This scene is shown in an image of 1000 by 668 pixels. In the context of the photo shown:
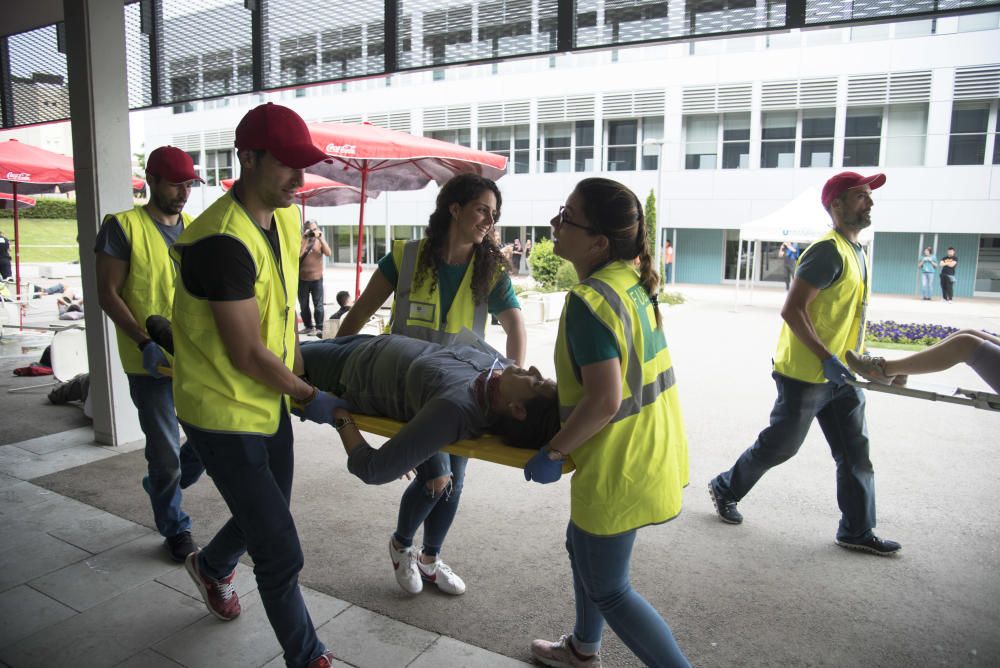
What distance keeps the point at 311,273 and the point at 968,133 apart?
Result: 2160cm

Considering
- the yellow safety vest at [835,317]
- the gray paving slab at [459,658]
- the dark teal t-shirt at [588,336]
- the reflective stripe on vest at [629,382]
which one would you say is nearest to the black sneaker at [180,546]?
the gray paving slab at [459,658]

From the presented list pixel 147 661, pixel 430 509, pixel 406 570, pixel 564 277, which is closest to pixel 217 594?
pixel 147 661

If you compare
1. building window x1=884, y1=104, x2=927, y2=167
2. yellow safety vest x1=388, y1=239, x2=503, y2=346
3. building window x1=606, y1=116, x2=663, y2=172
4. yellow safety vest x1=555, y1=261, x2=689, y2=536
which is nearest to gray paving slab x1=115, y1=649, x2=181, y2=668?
yellow safety vest x1=388, y1=239, x2=503, y2=346

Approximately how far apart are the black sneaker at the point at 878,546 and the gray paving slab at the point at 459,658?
2.11 meters

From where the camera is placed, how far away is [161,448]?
3418 mm

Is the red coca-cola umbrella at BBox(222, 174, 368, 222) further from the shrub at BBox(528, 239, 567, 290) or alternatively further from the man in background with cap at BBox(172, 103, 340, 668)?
the man in background with cap at BBox(172, 103, 340, 668)

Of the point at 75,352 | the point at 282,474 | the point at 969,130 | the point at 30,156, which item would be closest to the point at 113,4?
the point at 75,352

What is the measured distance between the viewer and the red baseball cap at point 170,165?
10.9 ft

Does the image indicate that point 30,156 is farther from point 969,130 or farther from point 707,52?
point 969,130

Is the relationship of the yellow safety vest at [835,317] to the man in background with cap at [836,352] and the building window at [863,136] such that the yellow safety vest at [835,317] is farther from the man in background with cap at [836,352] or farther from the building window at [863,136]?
the building window at [863,136]

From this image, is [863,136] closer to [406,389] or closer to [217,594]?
[406,389]

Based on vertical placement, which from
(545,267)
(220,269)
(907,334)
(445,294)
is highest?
(220,269)

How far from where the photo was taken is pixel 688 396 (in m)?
7.66

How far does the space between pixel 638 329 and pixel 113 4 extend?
497 centimetres
